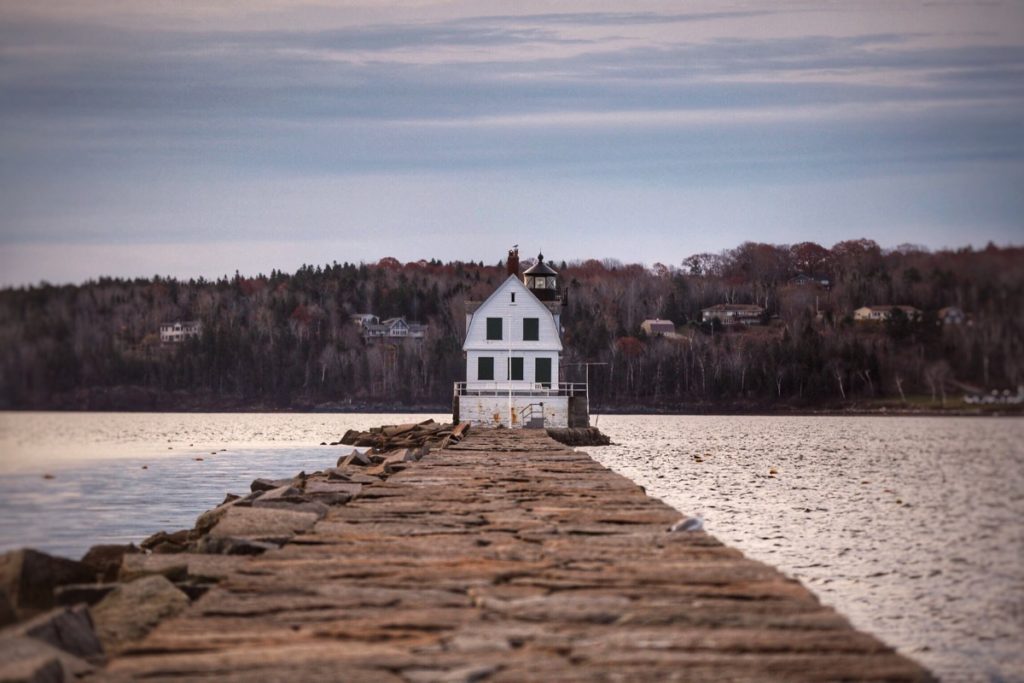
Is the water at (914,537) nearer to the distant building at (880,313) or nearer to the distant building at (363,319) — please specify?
the distant building at (880,313)

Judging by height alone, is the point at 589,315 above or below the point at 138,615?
above

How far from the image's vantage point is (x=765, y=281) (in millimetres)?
61531

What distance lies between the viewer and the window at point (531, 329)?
43531 mm

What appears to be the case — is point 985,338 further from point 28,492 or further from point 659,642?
point 28,492

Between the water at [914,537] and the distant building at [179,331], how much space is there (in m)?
81.7

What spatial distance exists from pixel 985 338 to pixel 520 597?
15.6 feet

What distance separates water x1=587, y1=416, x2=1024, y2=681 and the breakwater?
8.95 feet

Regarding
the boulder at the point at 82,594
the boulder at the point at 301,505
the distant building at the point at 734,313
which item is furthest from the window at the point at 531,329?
the boulder at the point at 82,594

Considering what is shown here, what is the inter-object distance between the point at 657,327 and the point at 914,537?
95.6 m

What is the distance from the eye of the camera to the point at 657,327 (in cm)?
11131

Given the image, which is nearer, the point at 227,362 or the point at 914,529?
the point at 914,529

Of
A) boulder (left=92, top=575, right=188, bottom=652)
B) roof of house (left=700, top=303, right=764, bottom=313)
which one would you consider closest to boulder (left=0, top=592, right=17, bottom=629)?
boulder (left=92, top=575, right=188, bottom=652)

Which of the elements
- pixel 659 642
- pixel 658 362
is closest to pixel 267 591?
pixel 659 642

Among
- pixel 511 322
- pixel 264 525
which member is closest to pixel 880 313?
pixel 264 525
